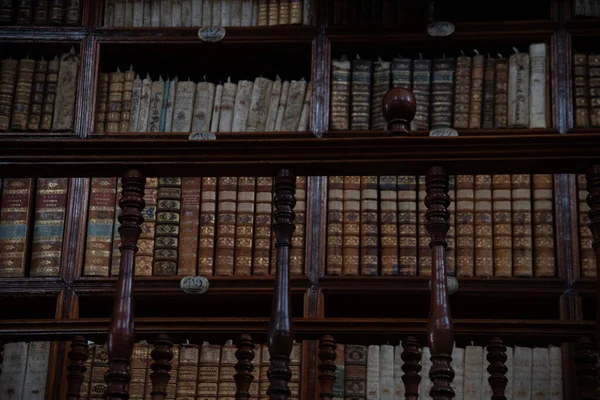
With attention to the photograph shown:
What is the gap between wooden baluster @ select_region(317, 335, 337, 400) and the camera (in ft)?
7.91

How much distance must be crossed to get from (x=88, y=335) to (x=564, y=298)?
55.2 inches

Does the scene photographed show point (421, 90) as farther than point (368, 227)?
Yes

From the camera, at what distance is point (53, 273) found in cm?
332

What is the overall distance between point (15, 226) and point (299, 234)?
89 centimetres

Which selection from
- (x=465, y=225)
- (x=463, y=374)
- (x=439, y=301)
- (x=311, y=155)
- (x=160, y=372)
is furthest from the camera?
(x=465, y=225)

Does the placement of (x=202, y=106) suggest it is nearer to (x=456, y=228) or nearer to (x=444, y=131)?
(x=444, y=131)

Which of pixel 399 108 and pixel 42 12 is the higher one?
pixel 42 12

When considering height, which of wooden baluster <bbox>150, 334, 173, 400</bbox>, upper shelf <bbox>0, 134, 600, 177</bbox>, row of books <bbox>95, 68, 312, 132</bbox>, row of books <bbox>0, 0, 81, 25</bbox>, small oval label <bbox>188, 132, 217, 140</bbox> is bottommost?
wooden baluster <bbox>150, 334, 173, 400</bbox>

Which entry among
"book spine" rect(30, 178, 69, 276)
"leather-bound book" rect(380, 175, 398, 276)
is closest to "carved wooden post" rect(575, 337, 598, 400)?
"leather-bound book" rect(380, 175, 398, 276)

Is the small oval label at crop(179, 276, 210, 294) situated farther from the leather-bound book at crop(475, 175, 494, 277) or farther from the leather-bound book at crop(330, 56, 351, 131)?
the leather-bound book at crop(475, 175, 494, 277)

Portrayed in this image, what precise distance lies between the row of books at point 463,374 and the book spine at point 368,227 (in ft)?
0.91

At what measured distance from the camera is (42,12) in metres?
3.62

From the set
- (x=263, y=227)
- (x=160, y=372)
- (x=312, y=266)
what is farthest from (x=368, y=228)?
(x=160, y=372)

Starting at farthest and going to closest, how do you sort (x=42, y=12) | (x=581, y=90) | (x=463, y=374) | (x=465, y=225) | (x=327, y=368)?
(x=42, y=12)
(x=581, y=90)
(x=465, y=225)
(x=463, y=374)
(x=327, y=368)
